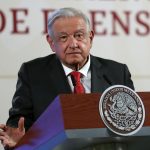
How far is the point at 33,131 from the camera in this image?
139cm

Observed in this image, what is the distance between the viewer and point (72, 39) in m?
1.75

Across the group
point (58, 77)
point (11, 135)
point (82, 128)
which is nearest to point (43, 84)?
point (58, 77)

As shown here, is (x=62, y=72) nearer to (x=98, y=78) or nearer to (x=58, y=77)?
(x=58, y=77)

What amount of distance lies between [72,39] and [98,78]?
0.60 feet

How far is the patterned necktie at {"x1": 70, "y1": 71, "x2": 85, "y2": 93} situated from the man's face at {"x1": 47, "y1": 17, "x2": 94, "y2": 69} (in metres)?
0.05

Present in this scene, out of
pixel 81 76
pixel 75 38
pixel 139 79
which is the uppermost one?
pixel 75 38

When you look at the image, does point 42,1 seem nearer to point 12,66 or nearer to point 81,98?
point 12,66

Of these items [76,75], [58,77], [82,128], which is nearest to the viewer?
[82,128]

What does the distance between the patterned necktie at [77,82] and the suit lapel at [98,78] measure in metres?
0.09

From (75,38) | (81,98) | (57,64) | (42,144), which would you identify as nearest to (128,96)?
(81,98)

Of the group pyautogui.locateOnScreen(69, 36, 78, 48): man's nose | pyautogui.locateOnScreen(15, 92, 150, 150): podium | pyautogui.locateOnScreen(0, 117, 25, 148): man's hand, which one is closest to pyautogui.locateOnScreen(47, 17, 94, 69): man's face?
pyautogui.locateOnScreen(69, 36, 78, 48): man's nose

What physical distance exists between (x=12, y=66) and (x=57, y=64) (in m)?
0.70

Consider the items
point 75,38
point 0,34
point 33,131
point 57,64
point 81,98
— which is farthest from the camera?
point 0,34

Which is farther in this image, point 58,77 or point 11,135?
point 58,77
